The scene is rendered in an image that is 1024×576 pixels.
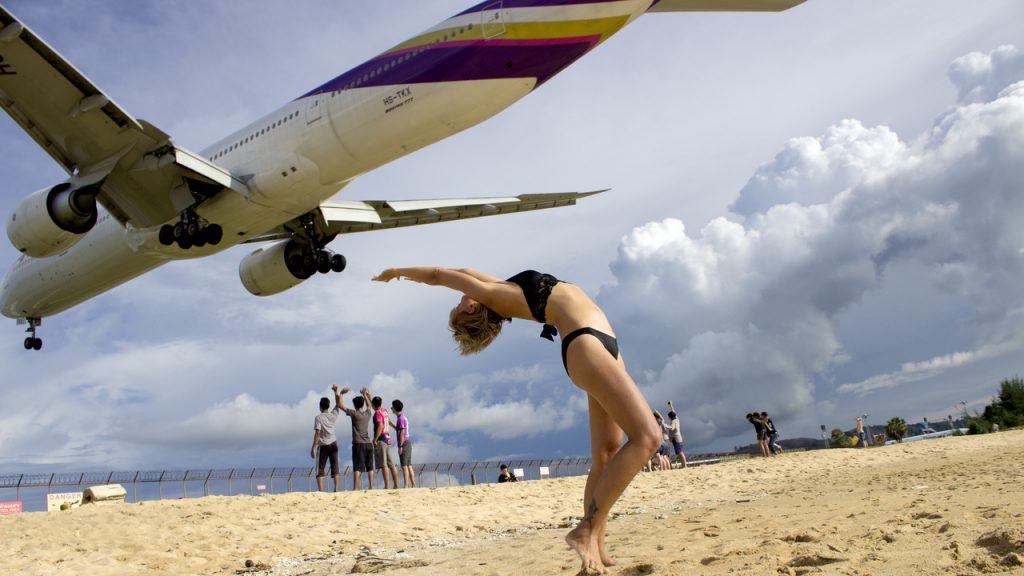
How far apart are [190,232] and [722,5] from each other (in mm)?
11741

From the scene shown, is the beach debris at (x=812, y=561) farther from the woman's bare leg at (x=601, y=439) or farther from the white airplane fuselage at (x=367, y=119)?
the white airplane fuselage at (x=367, y=119)

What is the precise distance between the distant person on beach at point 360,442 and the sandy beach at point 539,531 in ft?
3.14

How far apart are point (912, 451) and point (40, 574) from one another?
1857 cm

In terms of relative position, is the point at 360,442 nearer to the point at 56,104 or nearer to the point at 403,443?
the point at 403,443

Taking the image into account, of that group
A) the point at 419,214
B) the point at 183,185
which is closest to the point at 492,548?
the point at 183,185

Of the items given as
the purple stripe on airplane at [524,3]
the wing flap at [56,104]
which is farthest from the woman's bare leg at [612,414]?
the wing flap at [56,104]

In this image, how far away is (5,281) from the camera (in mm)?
20125

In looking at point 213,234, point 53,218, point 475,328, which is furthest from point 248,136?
point 475,328

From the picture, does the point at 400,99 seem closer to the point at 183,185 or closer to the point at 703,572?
the point at 183,185

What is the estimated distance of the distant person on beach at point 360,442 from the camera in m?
11.9

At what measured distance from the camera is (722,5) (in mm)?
14805

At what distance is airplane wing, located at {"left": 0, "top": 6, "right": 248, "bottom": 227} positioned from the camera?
13.9 m

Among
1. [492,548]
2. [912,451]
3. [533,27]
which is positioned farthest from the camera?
[912,451]

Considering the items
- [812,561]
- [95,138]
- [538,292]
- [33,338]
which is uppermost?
[95,138]
